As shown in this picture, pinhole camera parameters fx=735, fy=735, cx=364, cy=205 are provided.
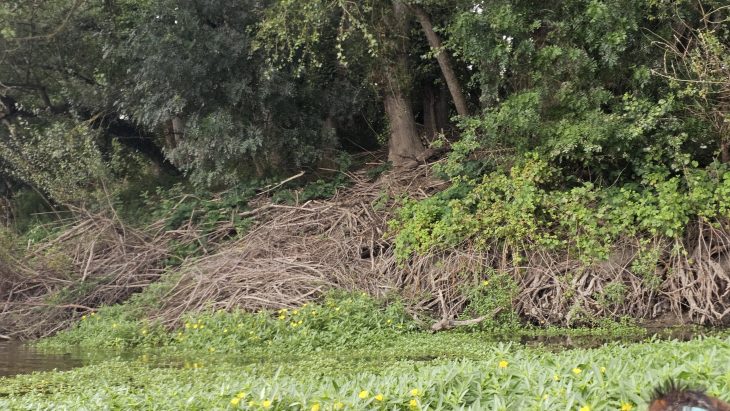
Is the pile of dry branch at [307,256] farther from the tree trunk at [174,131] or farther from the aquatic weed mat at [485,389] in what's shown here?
the aquatic weed mat at [485,389]

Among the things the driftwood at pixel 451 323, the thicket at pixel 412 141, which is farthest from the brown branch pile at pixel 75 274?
the driftwood at pixel 451 323

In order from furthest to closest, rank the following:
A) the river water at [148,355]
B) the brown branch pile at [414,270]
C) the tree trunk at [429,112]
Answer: the tree trunk at [429,112] → the brown branch pile at [414,270] → the river water at [148,355]

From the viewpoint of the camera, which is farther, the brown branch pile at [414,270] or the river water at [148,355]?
the brown branch pile at [414,270]

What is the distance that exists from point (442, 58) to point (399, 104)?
2035mm

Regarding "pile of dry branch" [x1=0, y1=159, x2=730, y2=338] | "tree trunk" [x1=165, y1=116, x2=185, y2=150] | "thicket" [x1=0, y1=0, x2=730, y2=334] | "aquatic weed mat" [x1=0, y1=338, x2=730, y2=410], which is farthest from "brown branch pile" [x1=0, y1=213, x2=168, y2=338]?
"aquatic weed mat" [x1=0, y1=338, x2=730, y2=410]

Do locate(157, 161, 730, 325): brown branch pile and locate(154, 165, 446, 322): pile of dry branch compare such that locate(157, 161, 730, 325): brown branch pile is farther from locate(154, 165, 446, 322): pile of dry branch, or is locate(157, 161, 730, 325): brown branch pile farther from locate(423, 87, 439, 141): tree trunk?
locate(423, 87, 439, 141): tree trunk

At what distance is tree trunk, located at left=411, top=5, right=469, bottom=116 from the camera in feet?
44.3

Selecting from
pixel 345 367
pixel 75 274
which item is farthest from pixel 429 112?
pixel 345 367

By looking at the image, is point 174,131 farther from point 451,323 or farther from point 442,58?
point 451,323

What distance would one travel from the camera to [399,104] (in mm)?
15805

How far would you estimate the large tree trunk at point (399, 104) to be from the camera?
15.0 meters

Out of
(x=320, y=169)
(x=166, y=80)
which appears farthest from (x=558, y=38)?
(x=166, y=80)

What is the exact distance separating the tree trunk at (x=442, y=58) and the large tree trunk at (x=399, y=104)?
0.86 metres

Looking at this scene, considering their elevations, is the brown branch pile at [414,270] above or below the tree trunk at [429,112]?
below
